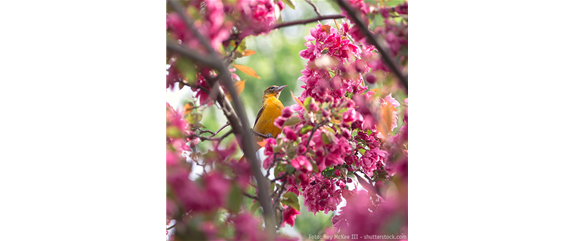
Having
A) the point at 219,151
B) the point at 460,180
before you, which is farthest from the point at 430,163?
the point at 219,151

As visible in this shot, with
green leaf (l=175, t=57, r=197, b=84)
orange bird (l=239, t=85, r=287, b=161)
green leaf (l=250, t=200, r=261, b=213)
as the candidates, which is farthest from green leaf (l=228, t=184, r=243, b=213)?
orange bird (l=239, t=85, r=287, b=161)

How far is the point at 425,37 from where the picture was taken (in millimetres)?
1141

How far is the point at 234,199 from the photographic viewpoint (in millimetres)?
783

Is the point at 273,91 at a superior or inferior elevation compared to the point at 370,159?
superior

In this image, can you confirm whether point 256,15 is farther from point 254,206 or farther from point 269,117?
point 269,117

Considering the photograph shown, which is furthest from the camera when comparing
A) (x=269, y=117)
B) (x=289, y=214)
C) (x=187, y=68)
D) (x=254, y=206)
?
(x=269, y=117)

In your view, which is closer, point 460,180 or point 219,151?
point 219,151

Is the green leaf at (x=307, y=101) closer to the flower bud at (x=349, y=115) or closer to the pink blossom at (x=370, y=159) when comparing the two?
the flower bud at (x=349, y=115)

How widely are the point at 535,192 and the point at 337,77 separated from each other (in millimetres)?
655

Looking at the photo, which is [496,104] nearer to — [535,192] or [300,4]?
[535,192]

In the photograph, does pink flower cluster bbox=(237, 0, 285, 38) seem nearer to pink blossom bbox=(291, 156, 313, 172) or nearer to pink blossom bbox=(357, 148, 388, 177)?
pink blossom bbox=(291, 156, 313, 172)

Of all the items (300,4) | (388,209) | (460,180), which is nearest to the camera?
(388,209)

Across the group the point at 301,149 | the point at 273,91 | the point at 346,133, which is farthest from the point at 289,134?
the point at 273,91

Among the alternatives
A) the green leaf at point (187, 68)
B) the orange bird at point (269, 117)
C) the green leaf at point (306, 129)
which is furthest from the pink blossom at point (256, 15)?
the orange bird at point (269, 117)
